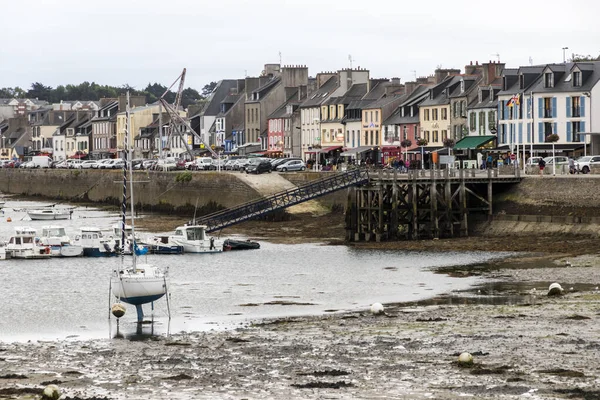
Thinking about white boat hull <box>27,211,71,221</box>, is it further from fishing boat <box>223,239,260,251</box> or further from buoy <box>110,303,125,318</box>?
buoy <box>110,303,125,318</box>

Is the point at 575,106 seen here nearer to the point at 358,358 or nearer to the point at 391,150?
the point at 391,150

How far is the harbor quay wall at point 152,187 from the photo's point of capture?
268ft

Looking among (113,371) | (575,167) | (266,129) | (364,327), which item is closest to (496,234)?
(575,167)

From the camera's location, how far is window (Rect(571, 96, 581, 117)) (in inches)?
3076

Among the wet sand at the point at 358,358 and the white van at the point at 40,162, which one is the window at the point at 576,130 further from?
the white van at the point at 40,162

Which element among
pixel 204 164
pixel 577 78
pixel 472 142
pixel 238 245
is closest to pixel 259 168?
pixel 472 142

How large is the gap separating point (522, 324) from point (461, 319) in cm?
213

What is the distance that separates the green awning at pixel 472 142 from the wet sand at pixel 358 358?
48.2 metres

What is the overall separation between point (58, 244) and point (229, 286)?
1494 centimetres

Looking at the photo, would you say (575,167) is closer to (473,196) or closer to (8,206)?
(473,196)

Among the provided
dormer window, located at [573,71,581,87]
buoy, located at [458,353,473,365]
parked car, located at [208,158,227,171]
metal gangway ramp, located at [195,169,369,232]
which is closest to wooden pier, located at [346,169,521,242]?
Answer: metal gangway ramp, located at [195,169,369,232]

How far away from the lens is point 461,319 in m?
33.7

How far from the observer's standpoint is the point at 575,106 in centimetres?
7831

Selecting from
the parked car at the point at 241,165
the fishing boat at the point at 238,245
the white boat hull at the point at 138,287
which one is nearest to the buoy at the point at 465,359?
the white boat hull at the point at 138,287
